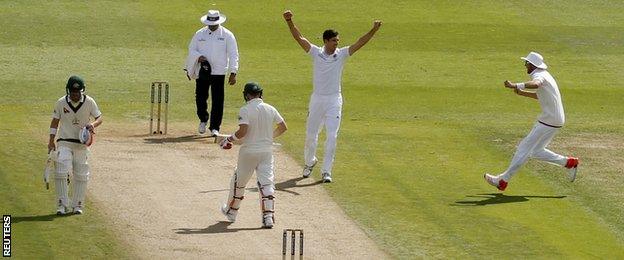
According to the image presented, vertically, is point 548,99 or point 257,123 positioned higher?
point 548,99

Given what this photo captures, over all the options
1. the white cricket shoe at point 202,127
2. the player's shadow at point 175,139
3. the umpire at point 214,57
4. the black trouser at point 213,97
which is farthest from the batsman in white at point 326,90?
the white cricket shoe at point 202,127

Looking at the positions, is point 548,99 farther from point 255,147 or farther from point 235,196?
point 235,196

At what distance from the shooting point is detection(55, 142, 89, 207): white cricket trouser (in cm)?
1906

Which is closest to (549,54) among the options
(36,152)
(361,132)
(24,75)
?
(361,132)

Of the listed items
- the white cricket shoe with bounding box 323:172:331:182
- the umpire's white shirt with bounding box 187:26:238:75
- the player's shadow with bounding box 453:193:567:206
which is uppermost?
the umpire's white shirt with bounding box 187:26:238:75

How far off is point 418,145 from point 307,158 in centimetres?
339

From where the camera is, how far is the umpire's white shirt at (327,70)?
2189 centimetres

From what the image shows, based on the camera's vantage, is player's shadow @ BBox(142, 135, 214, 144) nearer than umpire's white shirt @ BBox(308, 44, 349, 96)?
No

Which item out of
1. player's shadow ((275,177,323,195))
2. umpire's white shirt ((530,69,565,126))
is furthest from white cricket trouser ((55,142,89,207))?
umpire's white shirt ((530,69,565,126))

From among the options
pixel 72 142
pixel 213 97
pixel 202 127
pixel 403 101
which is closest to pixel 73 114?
pixel 72 142

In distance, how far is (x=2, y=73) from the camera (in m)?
30.0

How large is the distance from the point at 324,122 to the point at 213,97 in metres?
3.23

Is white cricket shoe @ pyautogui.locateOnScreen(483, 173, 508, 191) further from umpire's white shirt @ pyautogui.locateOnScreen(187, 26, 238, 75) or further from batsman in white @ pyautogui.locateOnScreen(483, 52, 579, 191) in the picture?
umpire's white shirt @ pyautogui.locateOnScreen(187, 26, 238, 75)

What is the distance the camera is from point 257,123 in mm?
18781
